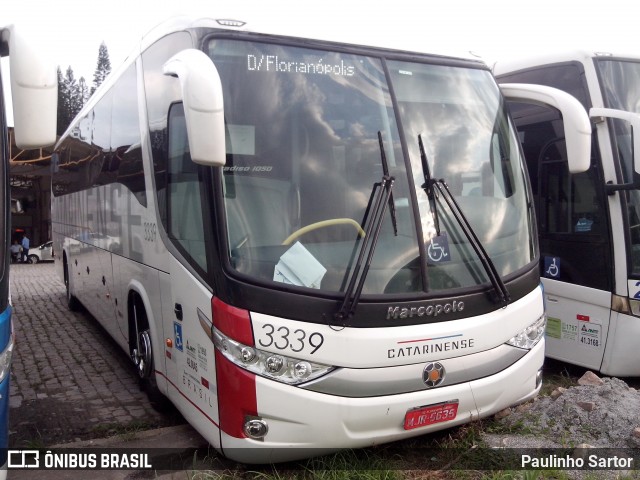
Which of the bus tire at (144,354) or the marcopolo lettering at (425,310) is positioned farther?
the bus tire at (144,354)

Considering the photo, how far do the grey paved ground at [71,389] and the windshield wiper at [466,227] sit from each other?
2955mm

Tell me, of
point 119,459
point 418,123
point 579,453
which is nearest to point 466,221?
point 418,123

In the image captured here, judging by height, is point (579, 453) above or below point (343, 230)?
below

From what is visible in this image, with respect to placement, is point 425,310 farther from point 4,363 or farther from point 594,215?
point 594,215

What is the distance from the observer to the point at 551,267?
256 inches

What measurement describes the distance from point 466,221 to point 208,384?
2044mm

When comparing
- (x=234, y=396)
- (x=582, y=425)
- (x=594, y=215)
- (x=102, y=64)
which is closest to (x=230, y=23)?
(x=234, y=396)

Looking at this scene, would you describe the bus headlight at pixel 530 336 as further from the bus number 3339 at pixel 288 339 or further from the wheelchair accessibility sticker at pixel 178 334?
the wheelchair accessibility sticker at pixel 178 334

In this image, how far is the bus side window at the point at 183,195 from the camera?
4136 millimetres

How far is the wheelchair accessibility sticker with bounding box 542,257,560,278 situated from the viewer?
6434 mm

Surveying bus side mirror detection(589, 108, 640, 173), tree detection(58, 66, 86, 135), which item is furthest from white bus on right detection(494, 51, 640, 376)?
tree detection(58, 66, 86, 135)

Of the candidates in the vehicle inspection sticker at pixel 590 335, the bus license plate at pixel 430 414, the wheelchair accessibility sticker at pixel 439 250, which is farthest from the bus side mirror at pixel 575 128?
the bus license plate at pixel 430 414

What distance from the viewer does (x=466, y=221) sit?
13.7 feet

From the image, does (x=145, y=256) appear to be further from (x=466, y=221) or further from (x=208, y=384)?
(x=466, y=221)
